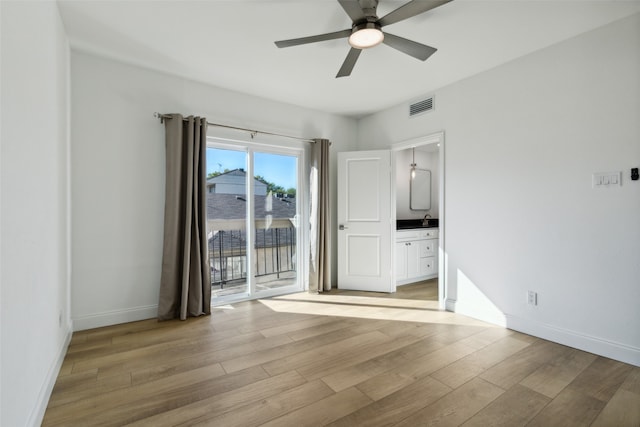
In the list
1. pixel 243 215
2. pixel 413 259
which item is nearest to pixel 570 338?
pixel 413 259

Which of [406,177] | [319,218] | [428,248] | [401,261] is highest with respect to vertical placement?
[406,177]

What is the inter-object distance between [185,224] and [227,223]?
2.09ft

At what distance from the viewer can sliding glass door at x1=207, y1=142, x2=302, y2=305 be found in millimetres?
3703

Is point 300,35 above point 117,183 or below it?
above

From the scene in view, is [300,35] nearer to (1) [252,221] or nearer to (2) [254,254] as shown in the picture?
(1) [252,221]

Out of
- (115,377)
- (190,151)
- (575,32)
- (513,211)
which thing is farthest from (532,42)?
(115,377)

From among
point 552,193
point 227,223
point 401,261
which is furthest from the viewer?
point 401,261

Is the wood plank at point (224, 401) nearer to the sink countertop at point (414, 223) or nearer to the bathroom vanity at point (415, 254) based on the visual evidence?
the bathroom vanity at point (415, 254)

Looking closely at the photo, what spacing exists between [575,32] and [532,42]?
297 millimetres

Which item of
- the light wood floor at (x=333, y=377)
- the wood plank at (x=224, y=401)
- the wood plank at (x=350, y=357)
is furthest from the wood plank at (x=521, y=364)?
the wood plank at (x=224, y=401)

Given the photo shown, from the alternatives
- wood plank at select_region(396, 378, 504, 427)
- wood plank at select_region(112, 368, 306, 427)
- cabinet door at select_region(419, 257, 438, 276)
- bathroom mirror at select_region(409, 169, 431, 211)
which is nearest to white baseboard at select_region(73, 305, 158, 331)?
wood plank at select_region(112, 368, 306, 427)

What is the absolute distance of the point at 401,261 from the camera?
4.69 m

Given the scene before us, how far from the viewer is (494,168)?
309cm

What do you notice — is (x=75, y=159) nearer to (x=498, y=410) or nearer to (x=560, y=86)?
(x=498, y=410)
